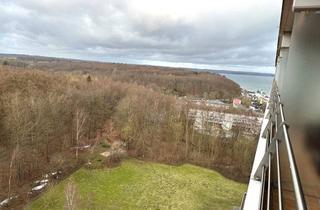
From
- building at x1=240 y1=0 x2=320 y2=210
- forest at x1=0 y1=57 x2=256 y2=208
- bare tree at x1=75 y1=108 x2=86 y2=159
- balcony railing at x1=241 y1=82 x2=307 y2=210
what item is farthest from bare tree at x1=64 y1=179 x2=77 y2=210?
building at x1=240 y1=0 x2=320 y2=210

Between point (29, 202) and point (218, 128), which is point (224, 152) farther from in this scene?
point (29, 202)

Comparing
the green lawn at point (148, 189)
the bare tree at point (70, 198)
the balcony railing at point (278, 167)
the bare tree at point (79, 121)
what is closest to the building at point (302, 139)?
the balcony railing at point (278, 167)

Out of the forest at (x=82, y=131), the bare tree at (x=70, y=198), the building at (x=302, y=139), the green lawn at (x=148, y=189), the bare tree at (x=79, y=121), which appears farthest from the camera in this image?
the bare tree at (x=79, y=121)

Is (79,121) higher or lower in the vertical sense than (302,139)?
lower

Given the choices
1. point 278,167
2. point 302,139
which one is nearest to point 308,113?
point 302,139

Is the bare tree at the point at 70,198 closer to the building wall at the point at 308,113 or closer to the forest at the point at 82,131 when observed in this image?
the forest at the point at 82,131

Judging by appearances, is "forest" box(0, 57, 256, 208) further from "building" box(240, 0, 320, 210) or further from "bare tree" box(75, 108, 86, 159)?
"building" box(240, 0, 320, 210)

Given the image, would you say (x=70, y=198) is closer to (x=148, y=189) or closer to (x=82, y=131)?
(x=148, y=189)

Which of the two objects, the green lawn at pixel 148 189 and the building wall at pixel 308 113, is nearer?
the building wall at pixel 308 113
